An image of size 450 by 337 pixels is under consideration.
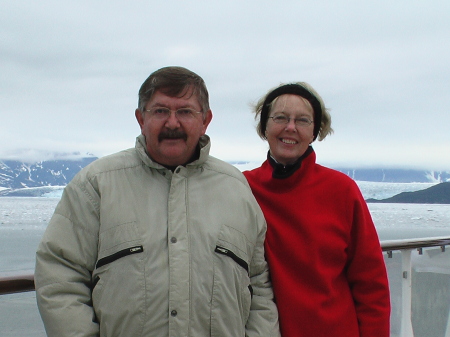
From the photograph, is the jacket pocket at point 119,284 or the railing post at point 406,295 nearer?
the jacket pocket at point 119,284

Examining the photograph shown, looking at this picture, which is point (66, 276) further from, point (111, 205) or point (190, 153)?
point (190, 153)

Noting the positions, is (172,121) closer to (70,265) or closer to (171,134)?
(171,134)

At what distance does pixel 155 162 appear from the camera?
4.54 ft

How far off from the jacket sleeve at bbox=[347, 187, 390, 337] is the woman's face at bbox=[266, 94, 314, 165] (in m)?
0.26

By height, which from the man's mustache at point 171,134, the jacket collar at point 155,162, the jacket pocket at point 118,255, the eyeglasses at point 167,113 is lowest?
the jacket pocket at point 118,255

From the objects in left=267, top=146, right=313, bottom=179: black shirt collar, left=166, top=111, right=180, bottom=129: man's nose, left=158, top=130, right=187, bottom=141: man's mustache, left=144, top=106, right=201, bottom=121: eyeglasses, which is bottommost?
left=267, top=146, right=313, bottom=179: black shirt collar

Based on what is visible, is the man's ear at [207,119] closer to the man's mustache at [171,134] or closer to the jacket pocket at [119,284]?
the man's mustache at [171,134]

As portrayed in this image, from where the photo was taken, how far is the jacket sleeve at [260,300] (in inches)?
57.2

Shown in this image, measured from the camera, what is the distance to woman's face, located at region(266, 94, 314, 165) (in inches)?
64.5

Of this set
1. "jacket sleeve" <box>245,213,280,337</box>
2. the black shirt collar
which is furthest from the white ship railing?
"jacket sleeve" <box>245,213,280,337</box>

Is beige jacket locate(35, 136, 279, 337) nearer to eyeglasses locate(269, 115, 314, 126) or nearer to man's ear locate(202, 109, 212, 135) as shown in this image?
man's ear locate(202, 109, 212, 135)

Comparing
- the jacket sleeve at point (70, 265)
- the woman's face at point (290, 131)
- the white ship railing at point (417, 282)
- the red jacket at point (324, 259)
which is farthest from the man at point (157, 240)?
the white ship railing at point (417, 282)

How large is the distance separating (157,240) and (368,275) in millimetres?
734

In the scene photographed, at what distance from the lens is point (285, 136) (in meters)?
1.65
